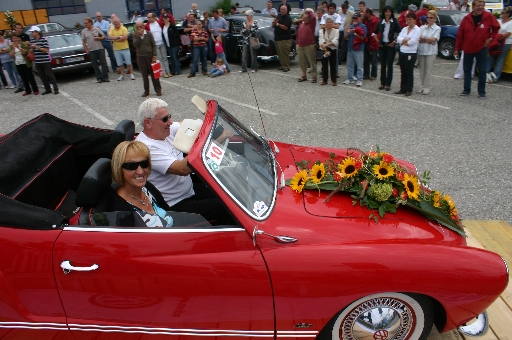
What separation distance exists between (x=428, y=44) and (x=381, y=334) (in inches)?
304

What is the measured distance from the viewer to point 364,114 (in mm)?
7918

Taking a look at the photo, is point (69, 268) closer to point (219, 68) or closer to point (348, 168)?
point (348, 168)

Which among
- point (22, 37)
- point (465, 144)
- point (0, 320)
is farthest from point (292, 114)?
point (22, 37)

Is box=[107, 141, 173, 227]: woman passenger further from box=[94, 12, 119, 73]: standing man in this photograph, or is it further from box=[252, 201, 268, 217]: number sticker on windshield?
box=[94, 12, 119, 73]: standing man

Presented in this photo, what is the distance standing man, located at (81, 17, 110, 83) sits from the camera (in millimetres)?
11516

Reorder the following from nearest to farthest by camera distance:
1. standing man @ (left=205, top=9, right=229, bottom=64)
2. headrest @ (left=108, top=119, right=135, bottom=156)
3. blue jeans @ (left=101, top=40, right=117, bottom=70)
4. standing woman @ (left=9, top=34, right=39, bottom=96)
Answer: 1. headrest @ (left=108, top=119, right=135, bottom=156)
2. standing woman @ (left=9, top=34, right=39, bottom=96)
3. blue jeans @ (left=101, top=40, right=117, bottom=70)
4. standing man @ (left=205, top=9, right=229, bottom=64)

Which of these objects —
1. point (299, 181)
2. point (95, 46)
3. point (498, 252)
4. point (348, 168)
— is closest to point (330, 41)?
point (95, 46)

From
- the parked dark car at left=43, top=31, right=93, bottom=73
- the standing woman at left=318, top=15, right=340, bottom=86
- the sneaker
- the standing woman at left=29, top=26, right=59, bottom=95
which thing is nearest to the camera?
the standing woman at left=318, top=15, right=340, bottom=86

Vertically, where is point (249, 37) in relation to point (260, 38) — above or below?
above

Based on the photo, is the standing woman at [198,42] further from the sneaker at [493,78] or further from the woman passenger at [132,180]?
the woman passenger at [132,180]

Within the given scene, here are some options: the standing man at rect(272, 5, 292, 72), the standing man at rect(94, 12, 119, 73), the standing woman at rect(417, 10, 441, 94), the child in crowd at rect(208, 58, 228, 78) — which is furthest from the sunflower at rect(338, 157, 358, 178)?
the standing man at rect(94, 12, 119, 73)

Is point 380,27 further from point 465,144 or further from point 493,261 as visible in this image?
point 493,261

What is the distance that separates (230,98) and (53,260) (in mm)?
7552

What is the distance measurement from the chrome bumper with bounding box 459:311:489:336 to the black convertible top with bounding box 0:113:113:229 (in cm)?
276
